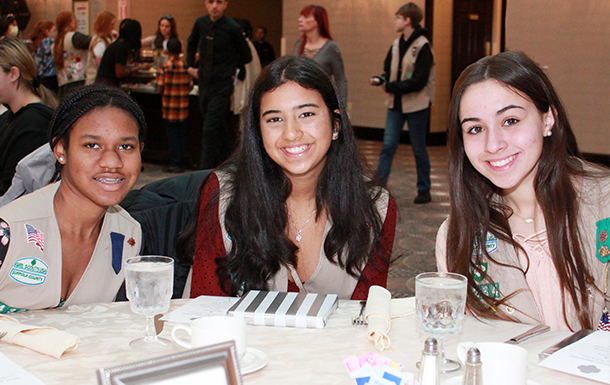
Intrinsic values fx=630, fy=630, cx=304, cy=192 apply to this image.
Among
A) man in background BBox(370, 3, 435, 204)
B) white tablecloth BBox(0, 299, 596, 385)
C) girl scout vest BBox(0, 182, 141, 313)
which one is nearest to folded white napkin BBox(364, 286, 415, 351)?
white tablecloth BBox(0, 299, 596, 385)

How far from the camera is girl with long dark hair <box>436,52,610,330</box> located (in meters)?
1.69

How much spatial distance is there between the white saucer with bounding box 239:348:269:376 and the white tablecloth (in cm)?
1

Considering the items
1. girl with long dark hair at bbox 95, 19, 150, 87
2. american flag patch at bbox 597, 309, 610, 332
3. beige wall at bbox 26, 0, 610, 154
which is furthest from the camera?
beige wall at bbox 26, 0, 610, 154

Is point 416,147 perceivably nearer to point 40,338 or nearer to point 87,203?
point 87,203

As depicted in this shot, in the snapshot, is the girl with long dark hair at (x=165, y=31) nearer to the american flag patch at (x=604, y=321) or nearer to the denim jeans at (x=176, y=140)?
the denim jeans at (x=176, y=140)

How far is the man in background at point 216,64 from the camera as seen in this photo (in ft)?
20.3

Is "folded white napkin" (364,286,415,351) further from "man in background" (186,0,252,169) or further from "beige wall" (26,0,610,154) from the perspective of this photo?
"beige wall" (26,0,610,154)

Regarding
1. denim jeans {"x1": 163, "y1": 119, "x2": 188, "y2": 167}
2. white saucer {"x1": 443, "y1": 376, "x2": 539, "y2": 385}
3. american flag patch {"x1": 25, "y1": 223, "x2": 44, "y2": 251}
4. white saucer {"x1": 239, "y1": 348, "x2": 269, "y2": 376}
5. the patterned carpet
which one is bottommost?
the patterned carpet

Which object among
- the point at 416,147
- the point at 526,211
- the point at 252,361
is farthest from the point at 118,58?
the point at 252,361

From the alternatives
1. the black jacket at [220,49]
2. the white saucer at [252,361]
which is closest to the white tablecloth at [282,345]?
the white saucer at [252,361]

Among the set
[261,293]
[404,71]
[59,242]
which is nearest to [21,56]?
[59,242]

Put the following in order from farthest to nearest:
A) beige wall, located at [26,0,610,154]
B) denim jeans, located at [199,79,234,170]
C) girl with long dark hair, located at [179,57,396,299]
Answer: beige wall, located at [26,0,610,154] < denim jeans, located at [199,79,234,170] < girl with long dark hair, located at [179,57,396,299]

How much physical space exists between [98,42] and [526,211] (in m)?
6.47

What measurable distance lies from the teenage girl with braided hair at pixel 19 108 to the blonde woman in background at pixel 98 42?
4036 mm
